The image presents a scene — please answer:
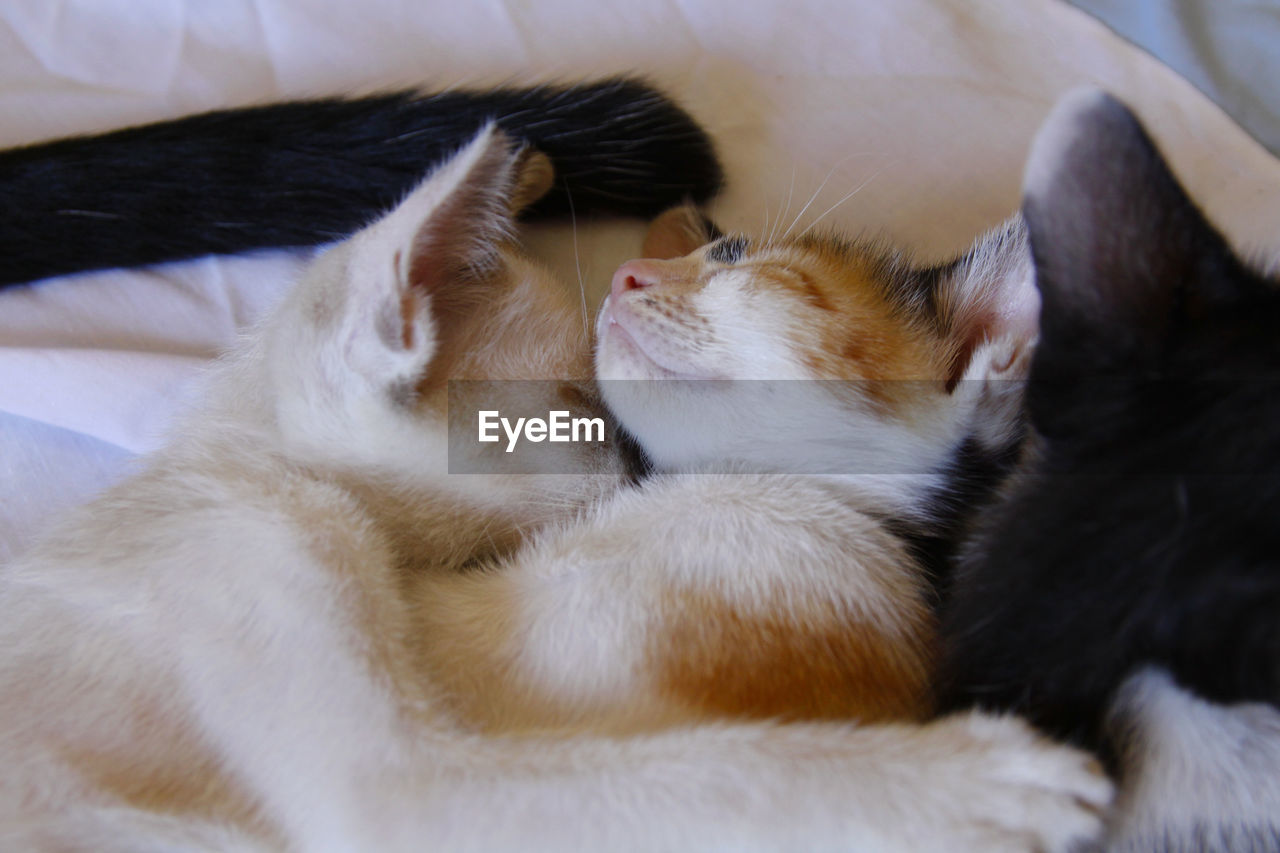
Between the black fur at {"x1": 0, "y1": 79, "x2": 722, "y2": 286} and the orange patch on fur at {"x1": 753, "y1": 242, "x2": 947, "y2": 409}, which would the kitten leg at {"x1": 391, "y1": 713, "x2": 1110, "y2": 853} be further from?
the black fur at {"x1": 0, "y1": 79, "x2": 722, "y2": 286}

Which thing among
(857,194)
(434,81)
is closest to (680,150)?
(857,194)

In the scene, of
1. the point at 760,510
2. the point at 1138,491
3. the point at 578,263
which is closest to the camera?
the point at 1138,491

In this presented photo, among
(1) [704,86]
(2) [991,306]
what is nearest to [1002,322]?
(2) [991,306]

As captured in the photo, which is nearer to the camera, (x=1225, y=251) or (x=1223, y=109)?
(x=1225, y=251)

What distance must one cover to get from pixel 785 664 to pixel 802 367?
27cm

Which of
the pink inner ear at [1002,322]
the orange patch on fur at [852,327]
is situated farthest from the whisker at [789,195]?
the pink inner ear at [1002,322]

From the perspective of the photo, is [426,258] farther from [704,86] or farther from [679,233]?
[704,86]

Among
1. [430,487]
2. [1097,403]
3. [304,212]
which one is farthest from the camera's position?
[304,212]

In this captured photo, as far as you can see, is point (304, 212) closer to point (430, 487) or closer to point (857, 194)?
point (430, 487)

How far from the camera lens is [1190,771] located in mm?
662

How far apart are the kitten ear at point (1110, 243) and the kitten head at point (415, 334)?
1.55 ft

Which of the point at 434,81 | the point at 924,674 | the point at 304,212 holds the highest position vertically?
the point at 434,81

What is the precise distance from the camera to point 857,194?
123 cm

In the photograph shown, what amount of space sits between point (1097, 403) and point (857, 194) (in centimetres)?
64
